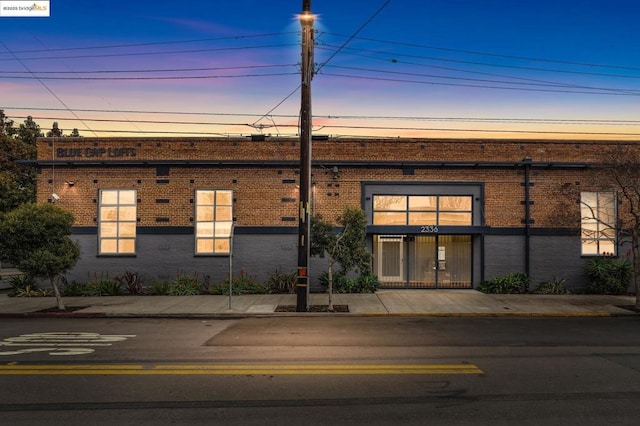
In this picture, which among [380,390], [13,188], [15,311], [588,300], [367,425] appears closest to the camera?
[367,425]

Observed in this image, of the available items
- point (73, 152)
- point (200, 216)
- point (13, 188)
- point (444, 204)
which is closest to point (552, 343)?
point (444, 204)

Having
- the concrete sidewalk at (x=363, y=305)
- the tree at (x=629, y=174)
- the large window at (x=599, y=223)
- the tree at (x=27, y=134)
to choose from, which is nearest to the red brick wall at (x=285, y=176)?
the large window at (x=599, y=223)

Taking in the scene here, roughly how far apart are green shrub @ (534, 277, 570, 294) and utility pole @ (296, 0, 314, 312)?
1049 centimetres

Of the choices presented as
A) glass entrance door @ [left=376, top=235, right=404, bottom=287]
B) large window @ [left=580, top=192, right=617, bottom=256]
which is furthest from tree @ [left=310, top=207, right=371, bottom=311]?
large window @ [left=580, top=192, right=617, bottom=256]

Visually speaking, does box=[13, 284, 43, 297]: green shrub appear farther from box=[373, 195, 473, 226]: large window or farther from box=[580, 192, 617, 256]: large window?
box=[580, 192, 617, 256]: large window

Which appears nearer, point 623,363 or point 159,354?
point 623,363

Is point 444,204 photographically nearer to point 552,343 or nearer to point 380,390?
point 552,343

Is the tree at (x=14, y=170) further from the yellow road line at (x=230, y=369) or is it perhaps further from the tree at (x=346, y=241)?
the yellow road line at (x=230, y=369)

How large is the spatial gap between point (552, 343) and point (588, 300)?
822cm

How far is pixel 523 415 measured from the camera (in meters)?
5.56

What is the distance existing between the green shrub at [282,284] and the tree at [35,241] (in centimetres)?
732

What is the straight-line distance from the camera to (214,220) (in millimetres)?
19328

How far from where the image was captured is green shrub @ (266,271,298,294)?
18.1m

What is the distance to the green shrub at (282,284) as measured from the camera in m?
18.1
